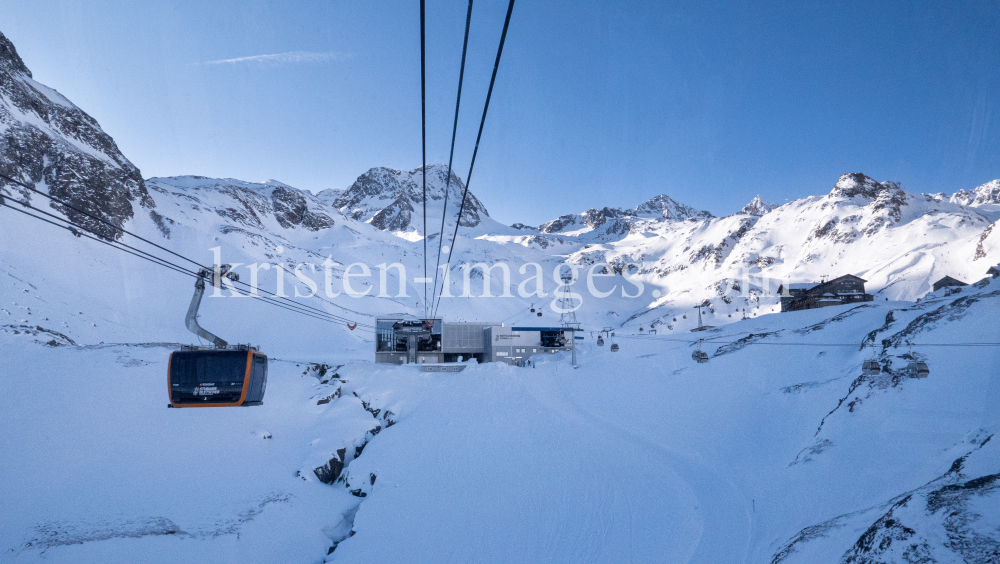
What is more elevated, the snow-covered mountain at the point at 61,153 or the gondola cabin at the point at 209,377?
the snow-covered mountain at the point at 61,153

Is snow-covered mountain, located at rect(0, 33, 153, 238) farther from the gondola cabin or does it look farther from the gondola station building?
the gondola cabin

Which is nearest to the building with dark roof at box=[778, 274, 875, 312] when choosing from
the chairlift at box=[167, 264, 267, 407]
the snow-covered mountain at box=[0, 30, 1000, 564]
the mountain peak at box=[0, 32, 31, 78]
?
the snow-covered mountain at box=[0, 30, 1000, 564]

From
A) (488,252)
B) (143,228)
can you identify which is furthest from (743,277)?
(143,228)

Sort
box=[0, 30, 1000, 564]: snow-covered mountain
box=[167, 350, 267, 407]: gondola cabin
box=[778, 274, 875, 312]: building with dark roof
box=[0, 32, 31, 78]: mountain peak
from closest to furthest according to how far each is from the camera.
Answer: box=[0, 30, 1000, 564]: snow-covered mountain → box=[167, 350, 267, 407]: gondola cabin → box=[778, 274, 875, 312]: building with dark roof → box=[0, 32, 31, 78]: mountain peak

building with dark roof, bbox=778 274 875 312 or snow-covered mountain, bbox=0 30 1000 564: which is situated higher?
building with dark roof, bbox=778 274 875 312

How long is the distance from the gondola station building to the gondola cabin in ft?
127

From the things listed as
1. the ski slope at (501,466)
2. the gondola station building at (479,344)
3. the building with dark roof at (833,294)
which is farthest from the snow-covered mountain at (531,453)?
the building with dark roof at (833,294)

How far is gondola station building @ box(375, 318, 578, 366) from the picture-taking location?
53.4m

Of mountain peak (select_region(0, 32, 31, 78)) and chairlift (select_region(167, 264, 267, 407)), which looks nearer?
chairlift (select_region(167, 264, 267, 407))

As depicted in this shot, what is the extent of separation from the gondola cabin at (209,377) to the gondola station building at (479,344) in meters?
38.7

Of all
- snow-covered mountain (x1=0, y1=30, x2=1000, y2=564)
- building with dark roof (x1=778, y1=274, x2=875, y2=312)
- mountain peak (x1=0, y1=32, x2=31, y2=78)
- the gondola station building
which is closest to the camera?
snow-covered mountain (x1=0, y1=30, x2=1000, y2=564)

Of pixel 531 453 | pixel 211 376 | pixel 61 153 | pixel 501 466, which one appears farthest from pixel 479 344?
pixel 61 153

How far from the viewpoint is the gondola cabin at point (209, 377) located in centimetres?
1308

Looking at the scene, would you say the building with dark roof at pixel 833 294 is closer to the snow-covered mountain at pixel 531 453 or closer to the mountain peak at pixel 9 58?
the snow-covered mountain at pixel 531 453
